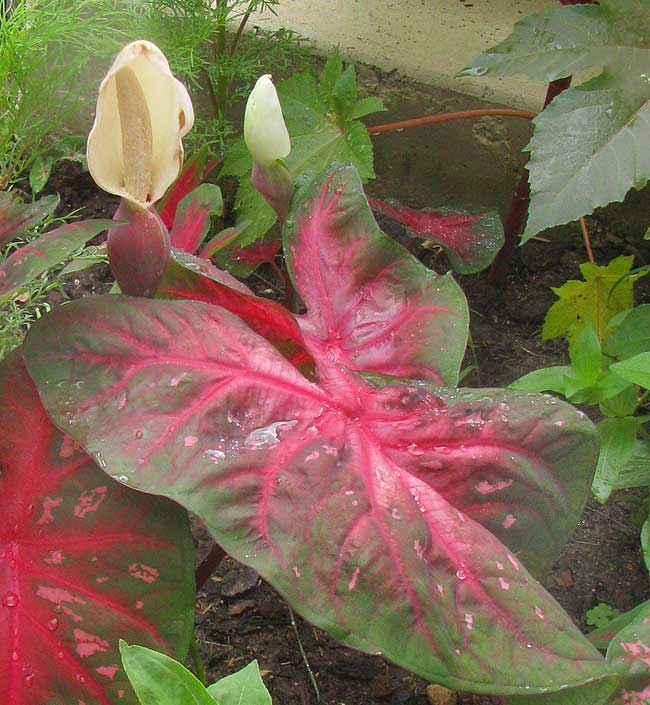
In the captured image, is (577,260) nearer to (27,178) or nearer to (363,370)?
(363,370)

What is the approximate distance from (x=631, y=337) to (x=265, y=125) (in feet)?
1.87

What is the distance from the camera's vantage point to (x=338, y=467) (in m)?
0.61

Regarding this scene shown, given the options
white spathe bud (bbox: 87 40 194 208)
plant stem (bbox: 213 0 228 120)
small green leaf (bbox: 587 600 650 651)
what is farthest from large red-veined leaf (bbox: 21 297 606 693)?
plant stem (bbox: 213 0 228 120)

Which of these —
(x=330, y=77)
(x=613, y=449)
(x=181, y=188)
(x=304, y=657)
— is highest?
(x=330, y=77)

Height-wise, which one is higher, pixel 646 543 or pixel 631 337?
pixel 631 337

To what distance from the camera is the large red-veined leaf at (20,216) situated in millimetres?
733

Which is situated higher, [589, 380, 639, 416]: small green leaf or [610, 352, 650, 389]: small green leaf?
[610, 352, 650, 389]: small green leaf

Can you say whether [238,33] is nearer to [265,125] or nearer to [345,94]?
[345,94]

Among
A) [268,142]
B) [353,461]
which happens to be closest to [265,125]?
[268,142]

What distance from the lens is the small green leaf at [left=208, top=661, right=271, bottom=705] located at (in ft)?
1.66

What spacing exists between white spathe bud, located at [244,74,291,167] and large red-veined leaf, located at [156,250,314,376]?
131 millimetres

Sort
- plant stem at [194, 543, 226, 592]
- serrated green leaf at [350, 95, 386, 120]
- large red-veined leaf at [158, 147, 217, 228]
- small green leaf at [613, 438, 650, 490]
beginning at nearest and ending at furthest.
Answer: plant stem at [194, 543, 226, 592] → small green leaf at [613, 438, 650, 490] → large red-veined leaf at [158, 147, 217, 228] → serrated green leaf at [350, 95, 386, 120]

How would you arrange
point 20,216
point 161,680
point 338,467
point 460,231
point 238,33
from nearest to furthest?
point 161,680 < point 338,467 < point 20,216 < point 460,231 < point 238,33

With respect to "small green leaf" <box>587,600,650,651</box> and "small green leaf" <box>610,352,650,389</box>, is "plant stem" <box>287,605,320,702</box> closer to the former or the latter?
"small green leaf" <box>587,600,650,651</box>
